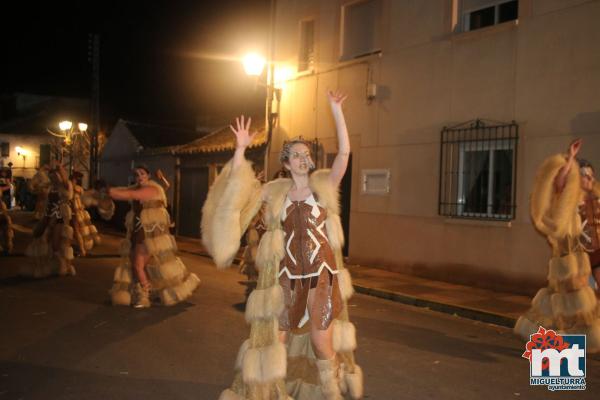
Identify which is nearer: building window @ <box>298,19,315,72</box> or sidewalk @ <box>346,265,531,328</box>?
sidewalk @ <box>346,265,531,328</box>

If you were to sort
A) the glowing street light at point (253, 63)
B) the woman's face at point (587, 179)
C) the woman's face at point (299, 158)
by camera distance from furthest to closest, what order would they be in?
1. the glowing street light at point (253, 63)
2. the woman's face at point (587, 179)
3. the woman's face at point (299, 158)

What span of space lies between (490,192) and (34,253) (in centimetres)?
851

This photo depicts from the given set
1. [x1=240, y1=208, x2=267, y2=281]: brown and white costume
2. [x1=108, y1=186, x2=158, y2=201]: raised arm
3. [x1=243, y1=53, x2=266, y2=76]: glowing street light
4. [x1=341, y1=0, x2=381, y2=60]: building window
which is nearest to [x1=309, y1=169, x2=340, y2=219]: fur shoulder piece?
[x1=108, y1=186, x2=158, y2=201]: raised arm

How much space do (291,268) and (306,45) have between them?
12.6 meters

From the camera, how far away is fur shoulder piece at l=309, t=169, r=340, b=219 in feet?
14.5

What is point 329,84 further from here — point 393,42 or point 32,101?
point 32,101

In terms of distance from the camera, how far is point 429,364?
20.2 feet

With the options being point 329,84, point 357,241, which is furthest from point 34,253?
point 329,84

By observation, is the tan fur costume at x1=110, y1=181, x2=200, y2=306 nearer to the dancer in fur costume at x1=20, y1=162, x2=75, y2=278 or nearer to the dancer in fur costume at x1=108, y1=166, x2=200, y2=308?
the dancer in fur costume at x1=108, y1=166, x2=200, y2=308

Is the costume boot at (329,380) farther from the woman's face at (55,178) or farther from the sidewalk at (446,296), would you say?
the woman's face at (55,178)

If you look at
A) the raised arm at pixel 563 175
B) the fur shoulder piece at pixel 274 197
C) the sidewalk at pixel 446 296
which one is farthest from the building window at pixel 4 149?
the fur shoulder piece at pixel 274 197

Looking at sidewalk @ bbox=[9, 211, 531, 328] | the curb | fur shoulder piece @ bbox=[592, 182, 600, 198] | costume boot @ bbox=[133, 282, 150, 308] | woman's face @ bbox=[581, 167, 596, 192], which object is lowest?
the curb

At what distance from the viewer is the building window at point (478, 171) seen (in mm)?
11023

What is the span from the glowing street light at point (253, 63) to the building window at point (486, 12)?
4.87m
